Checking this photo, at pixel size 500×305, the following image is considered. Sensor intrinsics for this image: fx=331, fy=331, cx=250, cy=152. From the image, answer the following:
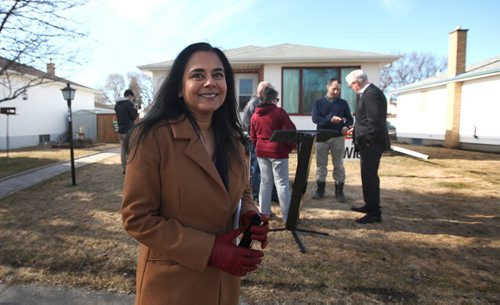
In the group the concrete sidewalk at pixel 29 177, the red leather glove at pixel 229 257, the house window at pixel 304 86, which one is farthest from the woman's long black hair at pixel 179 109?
the house window at pixel 304 86

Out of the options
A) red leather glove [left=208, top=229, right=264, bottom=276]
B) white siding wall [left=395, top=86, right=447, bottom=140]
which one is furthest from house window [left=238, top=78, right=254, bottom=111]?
red leather glove [left=208, top=229, right=264, bottom=276]

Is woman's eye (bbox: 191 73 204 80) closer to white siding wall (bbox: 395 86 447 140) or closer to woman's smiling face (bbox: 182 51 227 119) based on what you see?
woman's smiling face (bbox: 182 51 227 119)

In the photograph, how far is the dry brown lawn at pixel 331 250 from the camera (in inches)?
115

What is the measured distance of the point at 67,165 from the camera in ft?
35.2

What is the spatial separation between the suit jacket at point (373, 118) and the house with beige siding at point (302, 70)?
8.56m

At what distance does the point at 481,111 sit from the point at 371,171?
45.5 ft

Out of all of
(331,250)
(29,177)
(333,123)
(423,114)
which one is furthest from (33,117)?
(423,114)

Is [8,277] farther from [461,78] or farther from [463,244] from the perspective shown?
[461,78]

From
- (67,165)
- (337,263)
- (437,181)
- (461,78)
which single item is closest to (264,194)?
(337,263)

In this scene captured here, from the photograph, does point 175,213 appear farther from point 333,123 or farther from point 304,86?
point 304,86

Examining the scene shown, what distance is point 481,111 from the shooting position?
49.2 feet

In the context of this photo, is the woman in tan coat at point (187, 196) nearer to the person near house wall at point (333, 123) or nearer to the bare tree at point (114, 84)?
the person near house wall at point (333, 123)

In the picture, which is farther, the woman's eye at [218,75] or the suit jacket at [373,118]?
the suit jacket at [373,118]

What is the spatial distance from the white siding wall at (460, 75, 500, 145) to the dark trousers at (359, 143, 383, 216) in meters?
13.2
